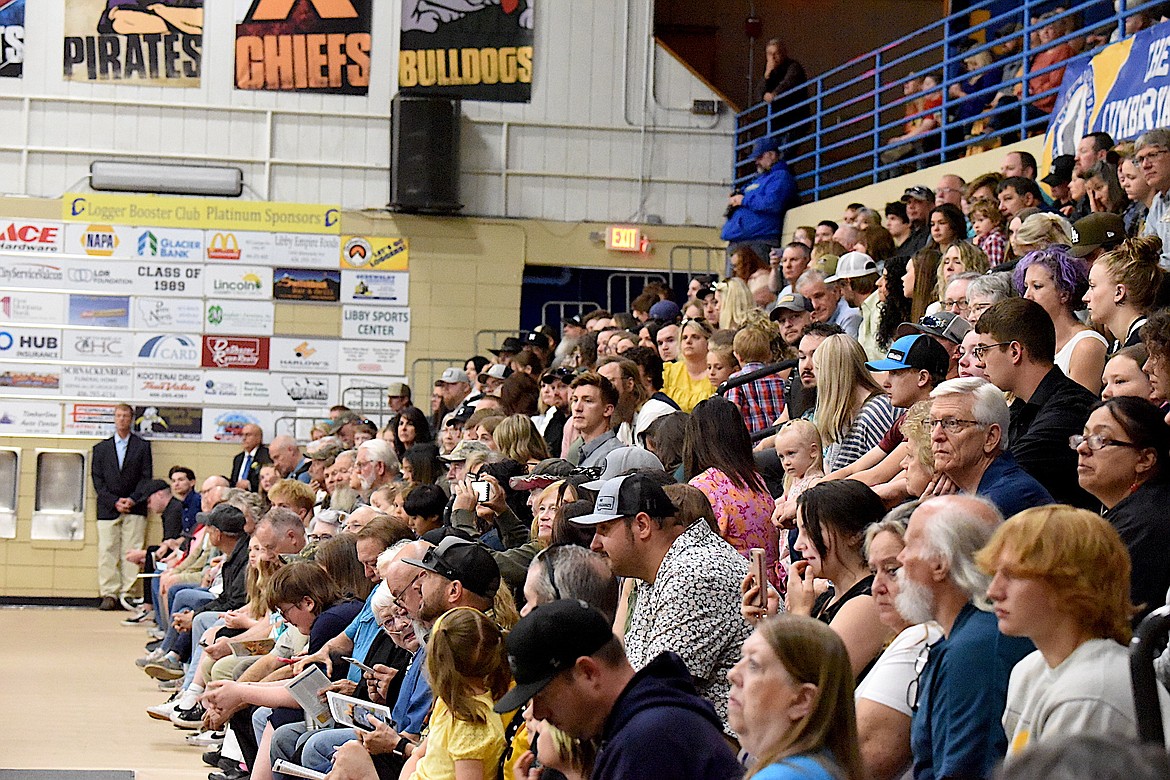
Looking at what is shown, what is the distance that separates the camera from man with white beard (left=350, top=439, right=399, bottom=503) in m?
9.50

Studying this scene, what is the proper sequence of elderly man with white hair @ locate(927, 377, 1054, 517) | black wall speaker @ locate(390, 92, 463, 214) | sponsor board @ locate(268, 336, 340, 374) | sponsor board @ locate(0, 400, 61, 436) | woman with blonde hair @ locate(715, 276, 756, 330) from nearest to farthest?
elderly man with white hair @ locate(927, 377, 1054, 517), woman with blonde hair @ locate(715, 276, 756, 330), black wall speaker @ locate(390, 92, 463, 214), sponsor board @ locate(0, 400, 61, 436), sponsor board @ locate(268, 336, 340, 374)

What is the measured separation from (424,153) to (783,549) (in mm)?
10272

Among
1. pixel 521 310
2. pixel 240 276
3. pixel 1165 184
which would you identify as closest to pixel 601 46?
pixel 521 310

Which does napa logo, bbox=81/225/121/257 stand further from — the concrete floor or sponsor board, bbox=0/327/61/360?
the concrete floor

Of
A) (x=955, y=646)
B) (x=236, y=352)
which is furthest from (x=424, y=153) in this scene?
(x=955, y=646)

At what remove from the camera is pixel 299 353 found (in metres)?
15.1

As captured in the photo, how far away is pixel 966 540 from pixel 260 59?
13049 millimetres

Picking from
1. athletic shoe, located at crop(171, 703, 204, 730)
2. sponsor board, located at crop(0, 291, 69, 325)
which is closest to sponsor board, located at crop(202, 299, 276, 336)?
sponsor board, located at crop(0, 291, 69, 325)

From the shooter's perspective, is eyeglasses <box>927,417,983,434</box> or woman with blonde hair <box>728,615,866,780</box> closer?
woman with blonde hair <box>728,615,866,780</box>

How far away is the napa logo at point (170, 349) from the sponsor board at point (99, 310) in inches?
11.8

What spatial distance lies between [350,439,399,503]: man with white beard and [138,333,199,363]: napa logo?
19.3 feet

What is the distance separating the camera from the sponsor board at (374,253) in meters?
15.1

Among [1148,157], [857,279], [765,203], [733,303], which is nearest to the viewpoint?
[1148,157]

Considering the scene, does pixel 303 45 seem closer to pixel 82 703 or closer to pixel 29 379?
pixel 29 379
